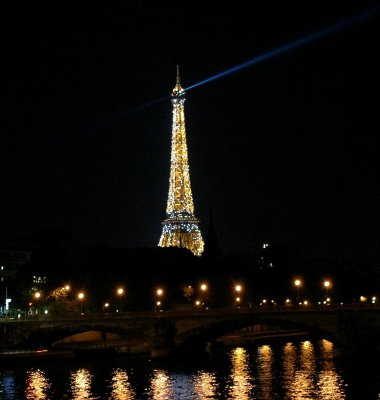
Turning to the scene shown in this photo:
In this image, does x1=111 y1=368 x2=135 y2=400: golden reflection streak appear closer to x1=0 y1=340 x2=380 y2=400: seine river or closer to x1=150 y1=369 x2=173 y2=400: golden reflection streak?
x1=0 y1=340 x2=380 y2=400: seine river

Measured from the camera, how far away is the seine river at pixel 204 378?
2208 inches

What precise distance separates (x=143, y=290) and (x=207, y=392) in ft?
145

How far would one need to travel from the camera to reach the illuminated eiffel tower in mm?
149750

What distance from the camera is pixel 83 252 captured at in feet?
358

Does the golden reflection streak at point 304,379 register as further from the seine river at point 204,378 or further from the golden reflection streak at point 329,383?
the golden reflection streak at point 329,383

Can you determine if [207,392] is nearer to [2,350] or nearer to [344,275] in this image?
[2,350]

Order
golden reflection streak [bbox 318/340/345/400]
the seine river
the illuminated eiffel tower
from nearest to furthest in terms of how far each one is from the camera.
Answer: golden reflection streak [bbox 318/340/345/400] < the seine river < the illuminated eiffel tower

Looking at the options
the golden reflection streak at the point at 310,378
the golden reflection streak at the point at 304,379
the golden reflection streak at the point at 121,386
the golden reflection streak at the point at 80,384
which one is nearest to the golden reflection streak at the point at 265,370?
the golden reflection streak at the point at 310,378

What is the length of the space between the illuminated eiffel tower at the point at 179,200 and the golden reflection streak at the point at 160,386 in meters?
81.5

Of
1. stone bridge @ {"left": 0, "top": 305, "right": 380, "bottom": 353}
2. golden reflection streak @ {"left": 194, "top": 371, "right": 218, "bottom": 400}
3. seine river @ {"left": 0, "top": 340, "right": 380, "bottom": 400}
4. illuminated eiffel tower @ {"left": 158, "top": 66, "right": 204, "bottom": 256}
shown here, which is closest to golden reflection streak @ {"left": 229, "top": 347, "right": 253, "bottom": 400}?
seine river @ {"left": 0, "top": 340, "right": 380, "bottom": 400}

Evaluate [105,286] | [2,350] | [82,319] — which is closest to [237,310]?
[82,319]

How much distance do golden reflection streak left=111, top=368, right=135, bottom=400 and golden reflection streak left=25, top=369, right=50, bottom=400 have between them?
13.3 feet

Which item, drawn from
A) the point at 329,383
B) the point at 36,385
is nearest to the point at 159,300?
the point at 36,385

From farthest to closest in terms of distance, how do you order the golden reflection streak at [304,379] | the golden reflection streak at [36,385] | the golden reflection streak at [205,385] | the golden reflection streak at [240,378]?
the golden reflection streak at [36,385] < the golden reflection streak at [205,385] < the golden reflection streak at [240,378] < the golden reflection streak at [304,379]
